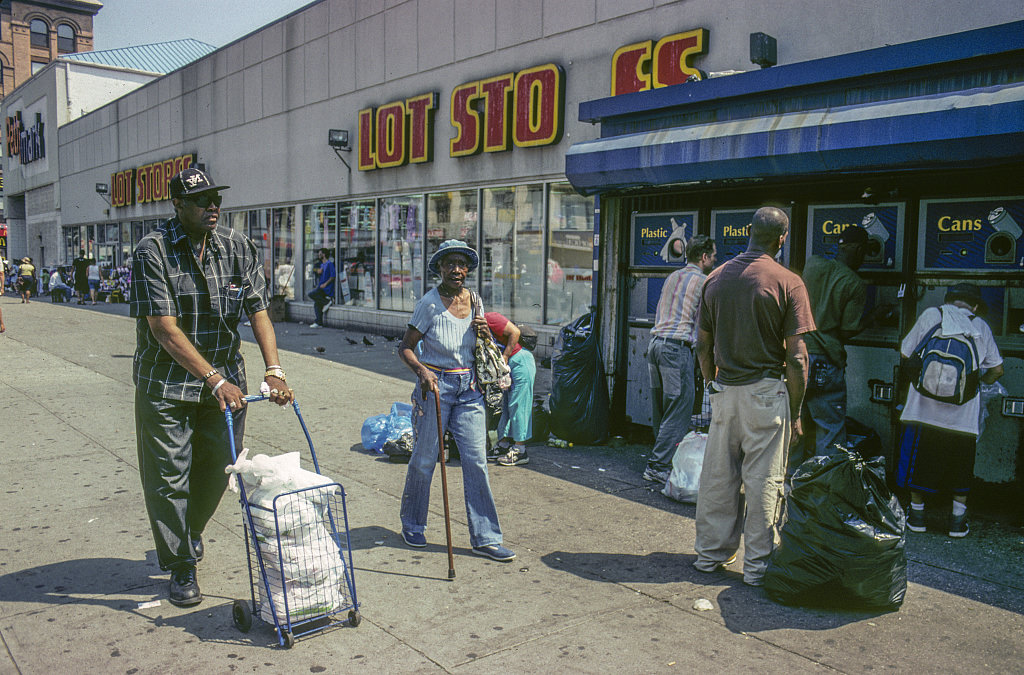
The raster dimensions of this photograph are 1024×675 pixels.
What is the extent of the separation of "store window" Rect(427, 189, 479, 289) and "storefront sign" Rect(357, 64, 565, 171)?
28.7 inches

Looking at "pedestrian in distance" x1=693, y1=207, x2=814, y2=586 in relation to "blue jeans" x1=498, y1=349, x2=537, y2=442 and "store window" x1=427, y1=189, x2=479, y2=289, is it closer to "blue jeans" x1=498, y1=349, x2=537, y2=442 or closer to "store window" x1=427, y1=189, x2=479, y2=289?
"blue jeans" x1=498, y1=349, x2=537, y2=442

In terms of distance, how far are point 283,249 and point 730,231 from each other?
49.8 feet

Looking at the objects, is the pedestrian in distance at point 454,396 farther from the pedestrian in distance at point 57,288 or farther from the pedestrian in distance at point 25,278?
the pedestrian in distance at point 25,278

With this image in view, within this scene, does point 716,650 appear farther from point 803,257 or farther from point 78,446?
point 78,446

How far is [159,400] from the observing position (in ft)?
12.3

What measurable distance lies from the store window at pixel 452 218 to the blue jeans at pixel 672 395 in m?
7.78

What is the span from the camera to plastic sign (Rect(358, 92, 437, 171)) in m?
14.3

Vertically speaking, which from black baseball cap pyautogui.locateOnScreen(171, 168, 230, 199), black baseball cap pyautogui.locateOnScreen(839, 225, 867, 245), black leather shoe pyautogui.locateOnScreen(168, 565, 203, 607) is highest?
black baseball cap pyautogui.locateOnScreen(171, 168, 230, 199)

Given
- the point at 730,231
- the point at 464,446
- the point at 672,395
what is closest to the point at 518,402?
the point at 672,395

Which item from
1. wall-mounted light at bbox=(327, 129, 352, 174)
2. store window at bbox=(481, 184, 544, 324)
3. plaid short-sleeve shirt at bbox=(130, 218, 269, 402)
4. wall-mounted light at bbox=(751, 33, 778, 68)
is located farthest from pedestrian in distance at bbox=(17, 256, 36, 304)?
plaid short-sleeve shirt at bbox=(130, 218, 269, 402)

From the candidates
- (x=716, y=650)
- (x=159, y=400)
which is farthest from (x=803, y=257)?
(x=159, y=400)

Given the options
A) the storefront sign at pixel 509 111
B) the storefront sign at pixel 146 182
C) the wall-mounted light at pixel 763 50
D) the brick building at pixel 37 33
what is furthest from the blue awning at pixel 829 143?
the brick building at pixel 37 33

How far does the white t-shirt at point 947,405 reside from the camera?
4859 mm

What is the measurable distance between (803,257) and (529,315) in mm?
6584
